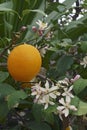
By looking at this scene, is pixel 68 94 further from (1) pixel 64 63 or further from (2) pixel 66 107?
(1) pixel 64 63

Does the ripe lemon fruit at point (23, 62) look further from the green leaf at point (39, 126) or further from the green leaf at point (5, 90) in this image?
the green leaf at point (39, 126)

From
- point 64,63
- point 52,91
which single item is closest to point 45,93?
point 52,91

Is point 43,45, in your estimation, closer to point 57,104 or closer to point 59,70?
point 59,70

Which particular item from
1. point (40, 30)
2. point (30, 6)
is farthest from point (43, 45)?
point (30, 6)

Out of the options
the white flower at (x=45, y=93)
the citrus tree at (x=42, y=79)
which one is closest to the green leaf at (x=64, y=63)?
the citrus tree at (x=42, y=79)

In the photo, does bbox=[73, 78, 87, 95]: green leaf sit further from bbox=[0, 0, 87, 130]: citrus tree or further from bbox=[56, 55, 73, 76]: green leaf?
bbox=[56, 55, 73, 76]: green leaf

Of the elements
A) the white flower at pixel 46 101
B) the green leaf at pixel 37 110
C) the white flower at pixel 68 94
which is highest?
the white flower at pixel 68 94
